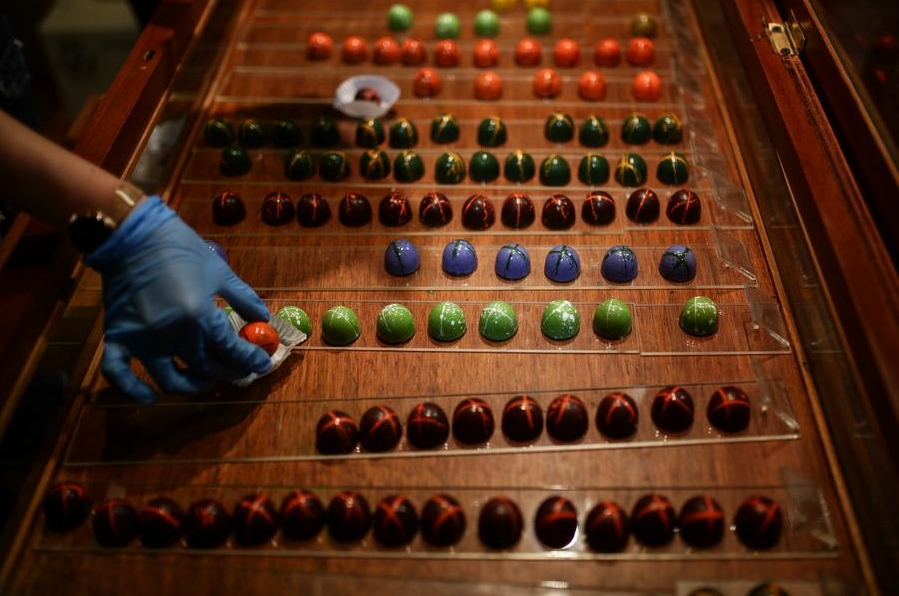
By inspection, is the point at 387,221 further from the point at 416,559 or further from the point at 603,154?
the point at 416,559

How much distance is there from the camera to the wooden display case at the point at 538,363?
1.67 meters

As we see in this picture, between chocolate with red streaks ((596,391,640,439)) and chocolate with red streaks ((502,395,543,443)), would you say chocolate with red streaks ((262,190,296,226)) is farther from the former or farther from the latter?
chocolate with red streaks ((596,391,640,439))

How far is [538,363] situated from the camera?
80.6 inches

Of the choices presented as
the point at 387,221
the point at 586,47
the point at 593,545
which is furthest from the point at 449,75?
the point at 593,545

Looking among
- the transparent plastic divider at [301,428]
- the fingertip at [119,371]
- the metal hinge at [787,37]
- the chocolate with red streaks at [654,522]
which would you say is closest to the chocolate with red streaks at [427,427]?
the transparent plastic divider at [301,428]

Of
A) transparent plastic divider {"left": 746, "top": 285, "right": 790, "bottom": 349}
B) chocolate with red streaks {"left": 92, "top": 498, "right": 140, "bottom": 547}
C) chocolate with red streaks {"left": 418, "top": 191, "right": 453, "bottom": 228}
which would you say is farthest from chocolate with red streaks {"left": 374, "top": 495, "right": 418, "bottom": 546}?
transparent plastic divider {"left": 746, "top": 285, "right": 790, "bottom": 349}

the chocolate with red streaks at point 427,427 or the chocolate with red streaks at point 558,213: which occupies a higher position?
the chocolate with red streaks at point 558,213

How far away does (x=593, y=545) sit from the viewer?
1.70 meters

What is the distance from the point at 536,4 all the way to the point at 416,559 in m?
2.40

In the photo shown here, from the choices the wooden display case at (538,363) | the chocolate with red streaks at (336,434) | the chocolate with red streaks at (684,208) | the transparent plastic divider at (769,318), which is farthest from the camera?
the chocolate with red streaks at (684,208)

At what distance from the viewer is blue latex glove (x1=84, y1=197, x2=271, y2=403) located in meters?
1.72

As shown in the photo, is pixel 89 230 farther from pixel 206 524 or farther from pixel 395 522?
pixel 395 522

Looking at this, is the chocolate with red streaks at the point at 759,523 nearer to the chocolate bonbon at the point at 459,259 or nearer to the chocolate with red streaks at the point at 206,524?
the chocolate bonbon at the point at 459,259

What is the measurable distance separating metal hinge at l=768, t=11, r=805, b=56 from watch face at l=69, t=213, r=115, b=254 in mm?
1869
